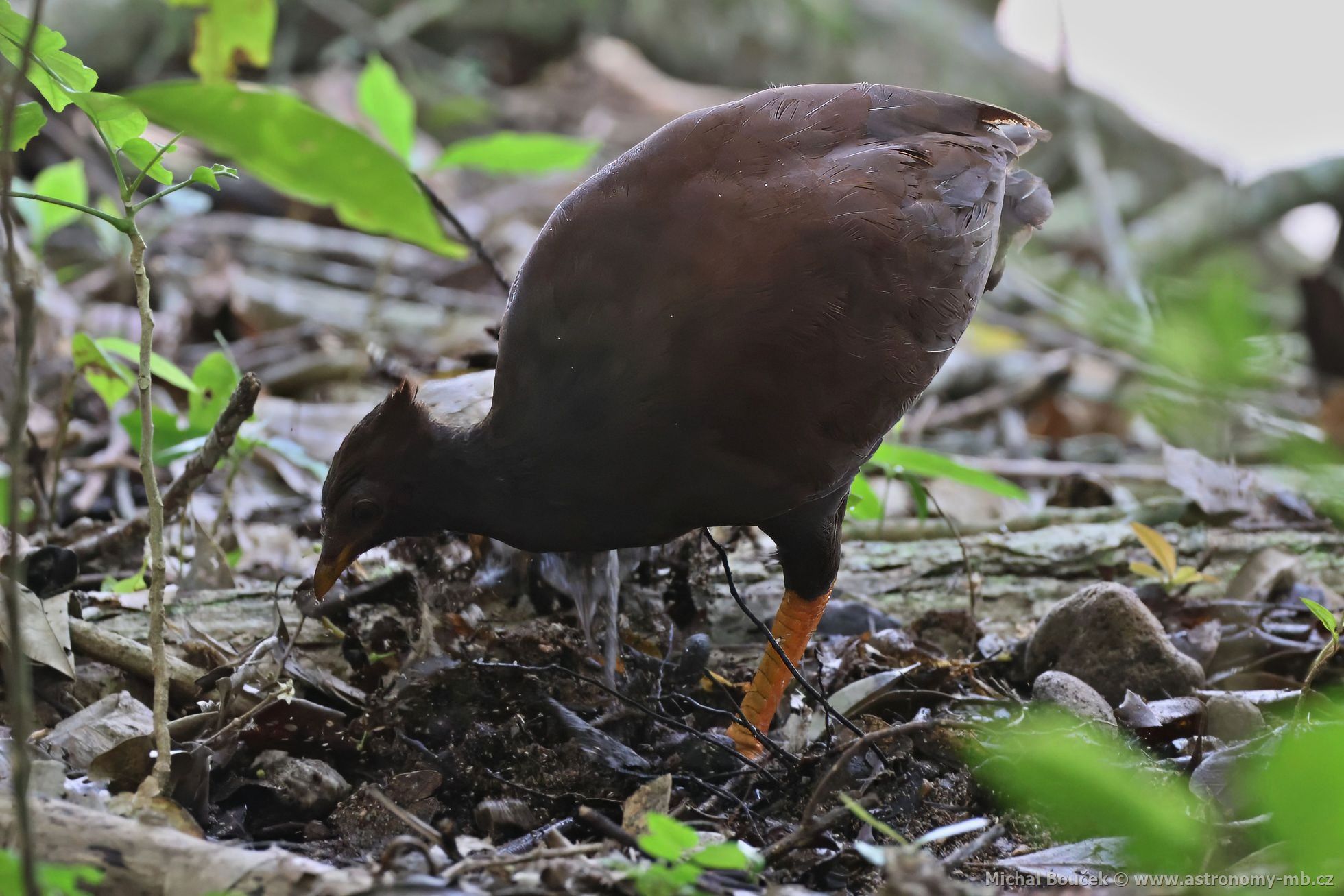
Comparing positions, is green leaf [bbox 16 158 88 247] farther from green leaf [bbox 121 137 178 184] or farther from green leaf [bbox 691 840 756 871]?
green leaf [bbox 691 840 756 871]

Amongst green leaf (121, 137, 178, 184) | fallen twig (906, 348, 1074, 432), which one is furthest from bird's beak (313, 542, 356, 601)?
fallen twig (906, 348, 1074, 432)

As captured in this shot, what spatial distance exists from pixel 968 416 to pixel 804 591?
3730 millimetres

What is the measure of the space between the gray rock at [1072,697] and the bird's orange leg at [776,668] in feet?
2.13

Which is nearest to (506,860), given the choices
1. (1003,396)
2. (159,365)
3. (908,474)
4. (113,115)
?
(113,115)

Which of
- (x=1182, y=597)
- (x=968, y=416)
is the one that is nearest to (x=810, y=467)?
(x=1182, y=597)

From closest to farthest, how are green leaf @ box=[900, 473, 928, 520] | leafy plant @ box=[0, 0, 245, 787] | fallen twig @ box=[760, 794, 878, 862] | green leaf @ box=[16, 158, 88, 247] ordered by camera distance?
fallen twig @ box=[760, 794, 878, 862]
leafy plant @ box=[0, 0, 245, 787]
green leaf @ box=[900, 473, 928, 520]
green leaf @ box=[16, 158, 88, 247]

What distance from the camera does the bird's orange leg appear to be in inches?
120

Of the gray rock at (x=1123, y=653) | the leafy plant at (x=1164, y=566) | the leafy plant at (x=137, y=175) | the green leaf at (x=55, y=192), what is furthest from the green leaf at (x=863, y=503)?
the green leaf at (x=55, y=192)

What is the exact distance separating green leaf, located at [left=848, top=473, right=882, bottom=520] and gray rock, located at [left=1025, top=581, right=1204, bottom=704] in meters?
0.74

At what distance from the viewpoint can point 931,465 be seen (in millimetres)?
3766

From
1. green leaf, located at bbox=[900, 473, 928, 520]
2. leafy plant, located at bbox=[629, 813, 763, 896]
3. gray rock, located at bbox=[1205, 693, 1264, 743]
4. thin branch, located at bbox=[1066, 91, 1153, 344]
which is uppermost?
thin branch, located at bbox=[1066, 91, 1153, 344]

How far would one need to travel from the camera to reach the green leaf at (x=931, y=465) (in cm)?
371

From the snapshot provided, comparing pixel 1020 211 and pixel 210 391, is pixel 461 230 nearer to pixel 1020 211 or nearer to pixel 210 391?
pixel 210 391

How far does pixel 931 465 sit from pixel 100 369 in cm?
277
